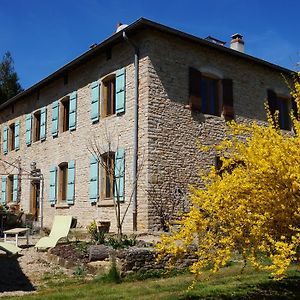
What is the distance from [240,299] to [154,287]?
5.35ft

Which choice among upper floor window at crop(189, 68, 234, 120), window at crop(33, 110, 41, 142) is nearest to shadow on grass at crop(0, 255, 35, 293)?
upper floor window at crop(189, 68, 234, 120)

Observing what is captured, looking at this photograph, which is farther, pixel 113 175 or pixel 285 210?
pixel 113 175

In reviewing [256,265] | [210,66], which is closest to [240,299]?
[256,265]

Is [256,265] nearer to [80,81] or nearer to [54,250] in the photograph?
[54,250]

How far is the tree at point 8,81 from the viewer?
101 ft

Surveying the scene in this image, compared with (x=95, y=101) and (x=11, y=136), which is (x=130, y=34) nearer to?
(x=95, y=101)

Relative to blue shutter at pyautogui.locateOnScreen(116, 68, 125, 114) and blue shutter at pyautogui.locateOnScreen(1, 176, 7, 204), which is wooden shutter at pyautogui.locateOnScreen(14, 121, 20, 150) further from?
blue shutter at pyautogui.locateOnScreen(116, 68, 125, 114)

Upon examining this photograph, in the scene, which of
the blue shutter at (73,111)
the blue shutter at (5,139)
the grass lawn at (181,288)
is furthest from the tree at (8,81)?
the grass lawn at (181,288)

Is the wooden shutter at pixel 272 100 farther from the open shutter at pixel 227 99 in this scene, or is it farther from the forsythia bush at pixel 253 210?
the forsythia bush at pixel 253 210

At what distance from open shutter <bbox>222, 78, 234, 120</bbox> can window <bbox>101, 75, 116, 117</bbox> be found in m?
3.43

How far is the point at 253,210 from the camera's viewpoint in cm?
543

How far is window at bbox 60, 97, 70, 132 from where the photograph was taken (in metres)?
16.8

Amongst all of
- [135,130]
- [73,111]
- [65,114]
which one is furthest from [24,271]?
[65,114]

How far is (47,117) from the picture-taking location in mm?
17781
